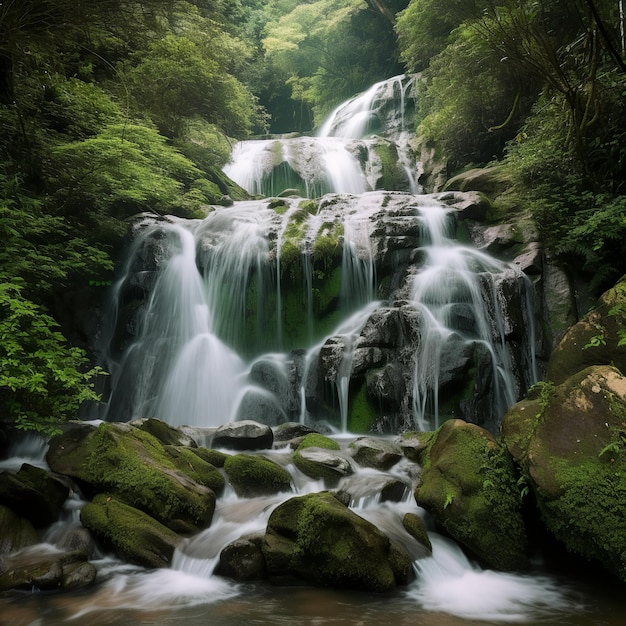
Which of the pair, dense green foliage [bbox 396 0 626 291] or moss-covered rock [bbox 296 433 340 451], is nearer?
moss-covered rock [bbox 296 433 340 451]

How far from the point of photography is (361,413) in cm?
861

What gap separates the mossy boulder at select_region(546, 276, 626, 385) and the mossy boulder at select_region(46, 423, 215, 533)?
13.8 feet

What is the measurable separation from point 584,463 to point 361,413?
4.77 meters

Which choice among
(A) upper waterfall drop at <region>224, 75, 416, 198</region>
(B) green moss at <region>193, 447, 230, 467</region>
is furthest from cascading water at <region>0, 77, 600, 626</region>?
(A) upper waterfall drop at <region>224, 75, 416, 198</region>

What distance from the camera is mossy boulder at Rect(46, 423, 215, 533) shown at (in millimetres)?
4902

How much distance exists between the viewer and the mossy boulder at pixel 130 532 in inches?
176

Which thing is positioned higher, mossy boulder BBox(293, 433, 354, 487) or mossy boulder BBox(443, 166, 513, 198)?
mossy boulder BBox(443, 166, 513, 198)

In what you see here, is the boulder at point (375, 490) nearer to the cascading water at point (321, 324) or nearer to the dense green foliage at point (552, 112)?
the cascading water at point (321, 324)

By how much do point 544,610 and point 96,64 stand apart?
48.6 ft

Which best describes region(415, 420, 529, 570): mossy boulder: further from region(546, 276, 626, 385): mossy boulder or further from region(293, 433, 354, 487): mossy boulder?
region(546, 276, 626, 385): mossy boulder

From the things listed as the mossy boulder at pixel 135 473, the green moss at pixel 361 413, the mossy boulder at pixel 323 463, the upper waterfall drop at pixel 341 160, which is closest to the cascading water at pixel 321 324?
the green moss at pixel 361 413

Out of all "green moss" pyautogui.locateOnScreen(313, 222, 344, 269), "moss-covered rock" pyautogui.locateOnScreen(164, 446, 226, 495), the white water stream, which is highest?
"green moss" pyautogui.locateOnScreen(313, 222, 344, 269)

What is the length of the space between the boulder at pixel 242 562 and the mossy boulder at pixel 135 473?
2.20ft

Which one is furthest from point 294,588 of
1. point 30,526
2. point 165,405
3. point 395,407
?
point 165,405
